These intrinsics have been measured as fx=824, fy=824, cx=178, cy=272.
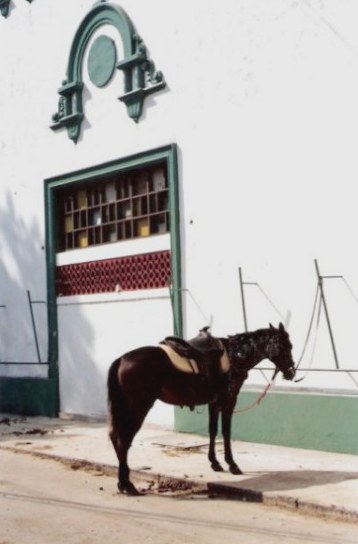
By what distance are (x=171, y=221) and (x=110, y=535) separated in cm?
721

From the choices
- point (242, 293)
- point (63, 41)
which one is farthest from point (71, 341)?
point (63, 41)

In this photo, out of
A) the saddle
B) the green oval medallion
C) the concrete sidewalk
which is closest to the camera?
the concrete sidewalk

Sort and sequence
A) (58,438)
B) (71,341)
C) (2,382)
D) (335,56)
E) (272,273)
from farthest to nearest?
1. (2,382)
2. (71,341)
3. (58,438)
4. (272,273)
5. (335,56)

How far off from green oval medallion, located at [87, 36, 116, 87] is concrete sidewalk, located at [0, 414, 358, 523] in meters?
6.45

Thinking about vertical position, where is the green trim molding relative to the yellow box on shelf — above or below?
above

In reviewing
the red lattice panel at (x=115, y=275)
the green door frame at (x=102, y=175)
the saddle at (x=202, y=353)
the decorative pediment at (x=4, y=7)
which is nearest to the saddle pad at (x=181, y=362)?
the saddle at (x=202, y=353)

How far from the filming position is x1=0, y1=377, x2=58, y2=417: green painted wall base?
1623 centimetres

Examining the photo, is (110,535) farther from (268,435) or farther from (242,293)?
(242,293)

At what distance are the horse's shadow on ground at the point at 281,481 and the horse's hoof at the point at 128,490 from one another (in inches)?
32.6

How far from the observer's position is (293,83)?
11.9 metres

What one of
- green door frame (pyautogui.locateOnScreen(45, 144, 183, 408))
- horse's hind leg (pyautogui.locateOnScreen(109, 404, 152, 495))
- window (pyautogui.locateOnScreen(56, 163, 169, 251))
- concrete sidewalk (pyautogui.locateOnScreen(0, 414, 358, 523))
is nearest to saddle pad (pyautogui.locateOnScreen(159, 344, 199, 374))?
horse's hind leg (pyautogui.locateOnScreen(109, 404, 152, 495))

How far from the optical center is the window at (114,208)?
14.4 meters

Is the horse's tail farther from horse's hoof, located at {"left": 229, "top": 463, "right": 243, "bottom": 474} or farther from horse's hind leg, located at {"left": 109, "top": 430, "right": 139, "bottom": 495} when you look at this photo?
horse's hoof, located at {"left": 229, "top": 463, "right": 243, "bottom": 474}

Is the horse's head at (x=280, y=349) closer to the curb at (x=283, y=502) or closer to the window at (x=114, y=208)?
the curb at (x=283, y=502)
